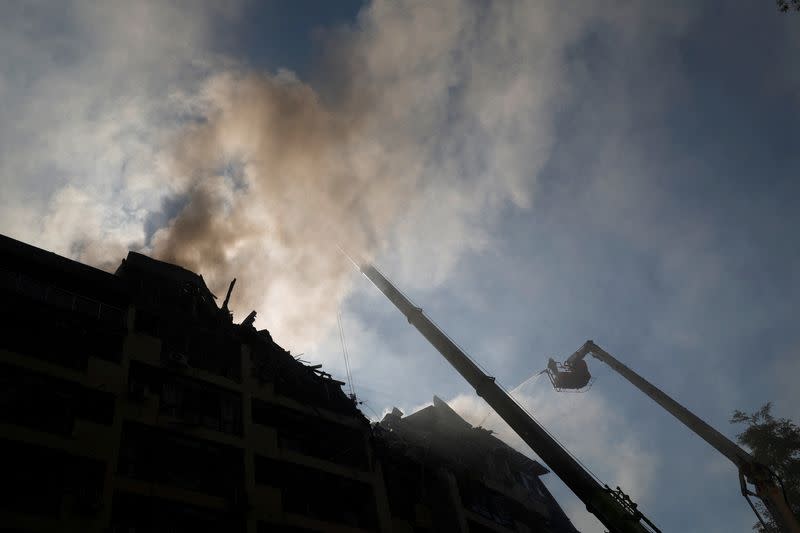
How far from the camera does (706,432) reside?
3061 cm

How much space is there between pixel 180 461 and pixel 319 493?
6958 mm

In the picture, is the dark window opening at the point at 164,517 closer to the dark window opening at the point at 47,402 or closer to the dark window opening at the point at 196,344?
the dark window opening at the point at 47,402

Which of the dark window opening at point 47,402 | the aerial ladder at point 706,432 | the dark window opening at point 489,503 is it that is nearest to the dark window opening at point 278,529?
the dark window opening at point 47,402

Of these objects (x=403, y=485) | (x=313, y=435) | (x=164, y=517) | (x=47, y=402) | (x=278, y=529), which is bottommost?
(x=278, y=529)

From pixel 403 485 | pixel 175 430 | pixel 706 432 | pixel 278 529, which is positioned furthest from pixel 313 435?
pixel 706 432

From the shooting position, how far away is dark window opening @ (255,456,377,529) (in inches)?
979

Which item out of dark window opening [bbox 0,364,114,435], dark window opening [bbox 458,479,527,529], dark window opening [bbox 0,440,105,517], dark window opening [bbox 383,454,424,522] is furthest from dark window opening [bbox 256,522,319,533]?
dark window opening [bbox 458,479,527,529]

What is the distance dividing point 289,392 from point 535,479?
78.6 ft

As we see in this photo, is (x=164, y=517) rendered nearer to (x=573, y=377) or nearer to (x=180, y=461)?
(x=180, y=461)

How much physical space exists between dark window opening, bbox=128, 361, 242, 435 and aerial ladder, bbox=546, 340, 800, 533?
2371 centimetres

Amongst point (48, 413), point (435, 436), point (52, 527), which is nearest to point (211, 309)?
point (48, 413)

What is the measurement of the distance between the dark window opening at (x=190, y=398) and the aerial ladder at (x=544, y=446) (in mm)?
12150

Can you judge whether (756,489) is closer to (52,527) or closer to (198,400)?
(198,400)

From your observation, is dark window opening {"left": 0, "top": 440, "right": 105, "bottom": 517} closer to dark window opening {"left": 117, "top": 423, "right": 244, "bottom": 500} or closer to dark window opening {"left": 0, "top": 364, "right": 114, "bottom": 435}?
dark window opening {"left": 0, "top": 364, "right": 114, "bottom": 435}
